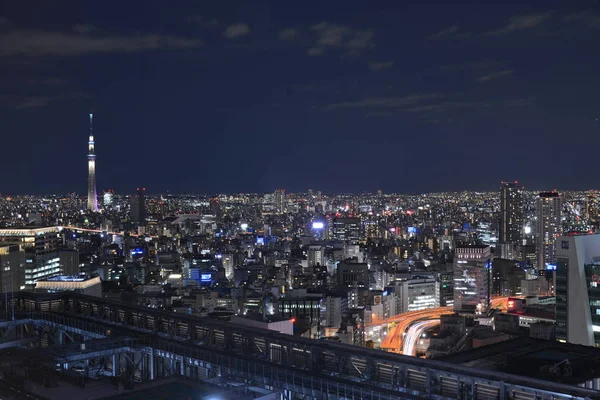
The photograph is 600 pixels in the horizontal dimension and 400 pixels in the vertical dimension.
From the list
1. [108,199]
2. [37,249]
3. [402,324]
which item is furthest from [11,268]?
[108,199]

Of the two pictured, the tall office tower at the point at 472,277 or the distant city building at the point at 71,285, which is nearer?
the distant city building at the point at 71,285

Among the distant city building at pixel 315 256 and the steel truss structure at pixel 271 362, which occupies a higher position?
the steel truss structure at pixel 271 362

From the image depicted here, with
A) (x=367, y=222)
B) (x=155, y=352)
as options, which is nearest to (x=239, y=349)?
(x=155, y=352)

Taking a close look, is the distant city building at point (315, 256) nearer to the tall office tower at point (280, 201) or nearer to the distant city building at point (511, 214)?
the distant city building at point (511, 214)

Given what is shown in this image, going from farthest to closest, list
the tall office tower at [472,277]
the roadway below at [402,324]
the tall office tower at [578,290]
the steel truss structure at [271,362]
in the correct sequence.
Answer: the tall office tower at [472,277], the roadway below at [402,324], the tall office tower at [578,290], the steel truss structure at [271,362]

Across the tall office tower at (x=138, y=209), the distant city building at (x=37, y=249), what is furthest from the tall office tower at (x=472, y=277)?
the tall office tower at (x=138, y=209)

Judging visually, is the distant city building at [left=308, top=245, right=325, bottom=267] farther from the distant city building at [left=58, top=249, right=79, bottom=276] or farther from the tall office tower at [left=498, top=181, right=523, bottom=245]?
the tall office tower at [left=498, top=181, right=523, bottom=245]
